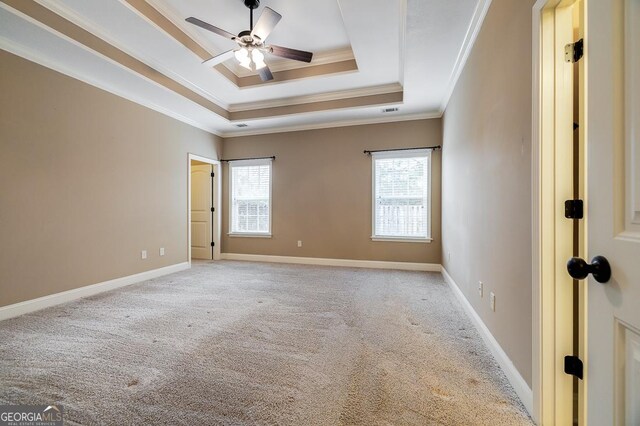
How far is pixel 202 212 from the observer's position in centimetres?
585

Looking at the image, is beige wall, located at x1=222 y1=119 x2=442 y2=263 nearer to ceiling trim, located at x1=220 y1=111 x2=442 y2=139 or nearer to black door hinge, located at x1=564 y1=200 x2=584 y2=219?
ceiling trim, located at x1=220 y1=111 x2=442 y2=139

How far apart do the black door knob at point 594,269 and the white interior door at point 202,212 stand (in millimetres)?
5906

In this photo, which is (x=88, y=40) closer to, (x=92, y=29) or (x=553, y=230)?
(x=92, y=29)

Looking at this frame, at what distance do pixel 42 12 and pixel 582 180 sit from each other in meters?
4.14

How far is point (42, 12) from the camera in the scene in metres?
2.33

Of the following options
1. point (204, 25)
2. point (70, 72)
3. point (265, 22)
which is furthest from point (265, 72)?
point (70, 72)

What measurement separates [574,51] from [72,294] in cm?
483

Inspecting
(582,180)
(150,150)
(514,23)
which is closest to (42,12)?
(150,150)

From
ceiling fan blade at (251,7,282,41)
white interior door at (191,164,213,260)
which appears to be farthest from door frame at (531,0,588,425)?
white interior door at (191,164,213,260)

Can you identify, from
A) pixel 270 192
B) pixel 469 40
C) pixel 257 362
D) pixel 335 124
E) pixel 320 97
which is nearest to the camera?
pixel 257 362

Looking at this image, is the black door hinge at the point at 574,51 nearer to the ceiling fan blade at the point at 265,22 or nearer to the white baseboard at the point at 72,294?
the ceiling fan blade at the point at 265,22

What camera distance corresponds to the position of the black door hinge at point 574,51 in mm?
1167

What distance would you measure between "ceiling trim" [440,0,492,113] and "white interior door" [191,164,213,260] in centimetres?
480

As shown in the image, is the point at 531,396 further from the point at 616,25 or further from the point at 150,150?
the point at 150,150
